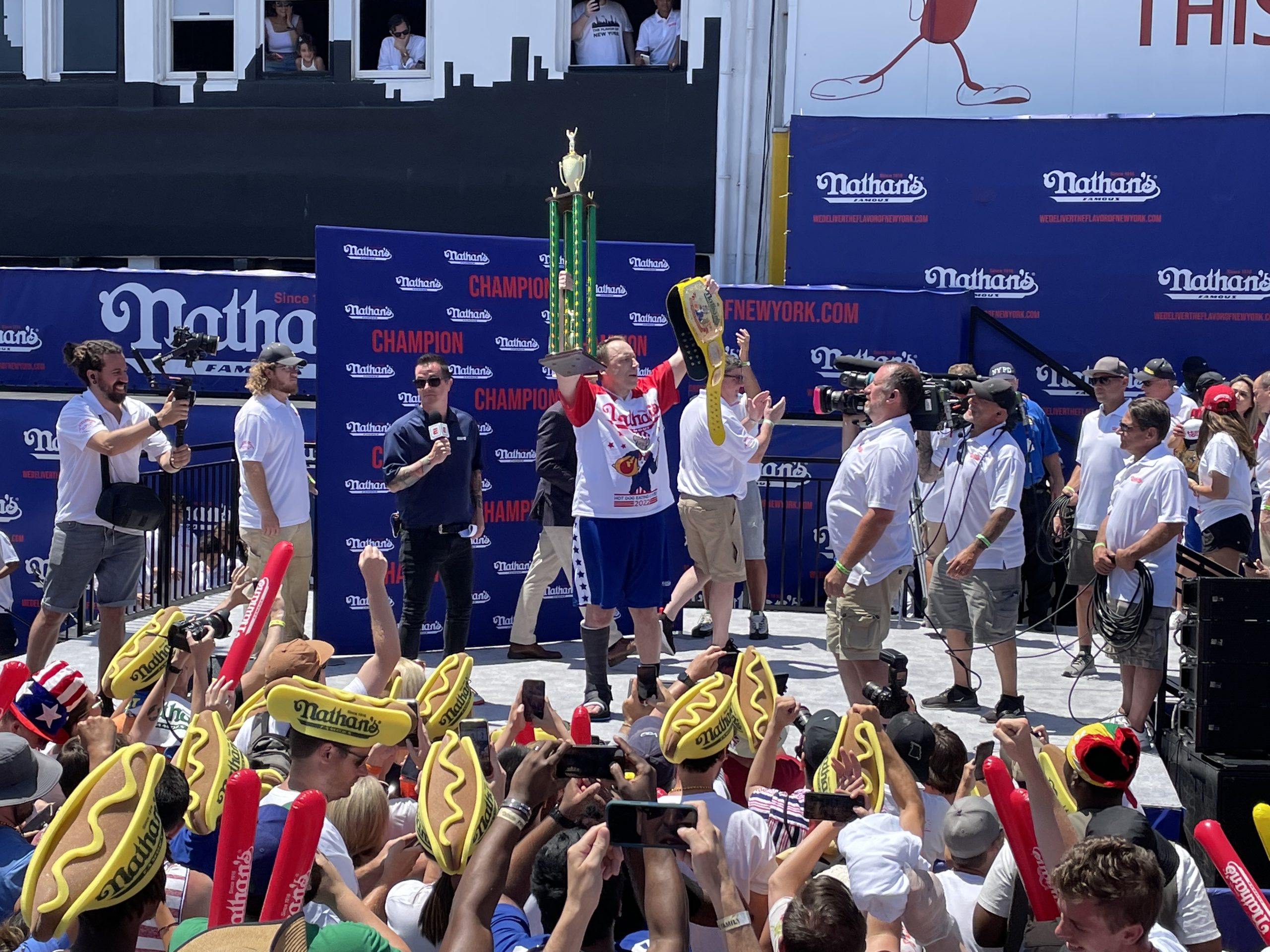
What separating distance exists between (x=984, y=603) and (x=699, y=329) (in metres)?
2.07

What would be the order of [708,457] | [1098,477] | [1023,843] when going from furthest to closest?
[708,457] → [1098,477] → [1023,843]

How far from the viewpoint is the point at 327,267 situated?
27.5ft

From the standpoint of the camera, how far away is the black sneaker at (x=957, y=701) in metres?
7.61

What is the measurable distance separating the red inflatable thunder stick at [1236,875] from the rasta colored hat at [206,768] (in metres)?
2.18

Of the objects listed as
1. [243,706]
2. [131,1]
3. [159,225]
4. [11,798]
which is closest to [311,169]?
[159,225]

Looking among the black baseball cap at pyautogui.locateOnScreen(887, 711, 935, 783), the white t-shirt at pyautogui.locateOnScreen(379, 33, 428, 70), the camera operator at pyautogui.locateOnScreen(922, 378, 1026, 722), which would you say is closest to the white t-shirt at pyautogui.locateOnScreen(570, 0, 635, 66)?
the white t-shirt at pyautogui.locateOnScreen(379, 33, 428, 70)

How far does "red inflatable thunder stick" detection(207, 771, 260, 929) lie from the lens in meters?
2.61

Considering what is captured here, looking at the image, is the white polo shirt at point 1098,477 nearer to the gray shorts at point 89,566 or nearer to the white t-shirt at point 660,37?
the gray shorts at point 89,566

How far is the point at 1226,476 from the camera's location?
8.50 metres

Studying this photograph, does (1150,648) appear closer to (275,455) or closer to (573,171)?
(573,171)

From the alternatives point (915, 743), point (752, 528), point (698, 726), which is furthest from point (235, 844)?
point (752, 528)

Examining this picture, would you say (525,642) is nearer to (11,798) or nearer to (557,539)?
(557,539)

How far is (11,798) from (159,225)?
13.1 meters

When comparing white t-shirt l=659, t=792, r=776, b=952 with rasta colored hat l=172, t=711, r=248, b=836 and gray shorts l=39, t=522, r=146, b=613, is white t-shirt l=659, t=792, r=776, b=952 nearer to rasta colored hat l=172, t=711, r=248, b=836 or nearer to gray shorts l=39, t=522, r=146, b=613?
rasta colored hat l=172, t=711, r=248, b=836
